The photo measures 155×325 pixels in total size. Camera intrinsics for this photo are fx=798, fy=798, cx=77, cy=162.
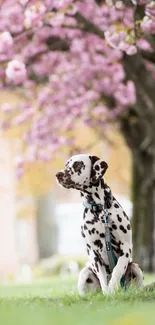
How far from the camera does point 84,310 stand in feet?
15.9

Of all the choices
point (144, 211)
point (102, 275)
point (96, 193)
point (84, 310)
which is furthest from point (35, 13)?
point (144, 211)

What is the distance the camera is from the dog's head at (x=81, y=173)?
575 cm

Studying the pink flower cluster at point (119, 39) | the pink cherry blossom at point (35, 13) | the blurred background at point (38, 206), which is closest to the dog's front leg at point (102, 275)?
the pink flower cluster at point (119, 39)

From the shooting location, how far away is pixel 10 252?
82.4 ft

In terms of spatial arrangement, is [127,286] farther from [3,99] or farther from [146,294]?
[3,99]

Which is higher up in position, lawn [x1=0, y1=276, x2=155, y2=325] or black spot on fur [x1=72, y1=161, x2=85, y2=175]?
black spot on fur [x1=72, y1=161, x2=85, y2=175]

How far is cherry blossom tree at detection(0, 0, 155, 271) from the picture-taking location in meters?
10.9

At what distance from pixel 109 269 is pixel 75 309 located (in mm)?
996

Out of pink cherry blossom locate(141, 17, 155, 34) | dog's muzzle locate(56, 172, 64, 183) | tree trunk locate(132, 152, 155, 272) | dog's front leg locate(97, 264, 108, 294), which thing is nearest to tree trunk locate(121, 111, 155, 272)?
tree trunk locate(132, 152, 155, 272)

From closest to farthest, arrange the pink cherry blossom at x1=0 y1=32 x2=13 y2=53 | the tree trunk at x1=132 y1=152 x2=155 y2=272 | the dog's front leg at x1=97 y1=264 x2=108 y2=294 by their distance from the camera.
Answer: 1. the dog's front leg at x1=97 y1=264 x2=108 y2=294
2. the pink cherry blossom at x1=0 y1=32 x2=13 y2=53
3. the tree trunk at x1=132 y1=152 x2=155 y2=272

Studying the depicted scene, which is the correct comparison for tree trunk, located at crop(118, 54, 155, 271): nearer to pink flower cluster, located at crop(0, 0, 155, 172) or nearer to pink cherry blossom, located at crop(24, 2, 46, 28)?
pink flower cluster, located at crop(0, 0, 155, 172)

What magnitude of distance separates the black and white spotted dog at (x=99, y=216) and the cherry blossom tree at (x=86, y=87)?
141 inches

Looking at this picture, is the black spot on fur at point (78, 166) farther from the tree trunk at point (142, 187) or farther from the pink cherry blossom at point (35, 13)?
the tree trunk at point (142, 187)

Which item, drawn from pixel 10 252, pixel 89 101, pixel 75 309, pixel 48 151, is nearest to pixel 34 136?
pixel 48 151
